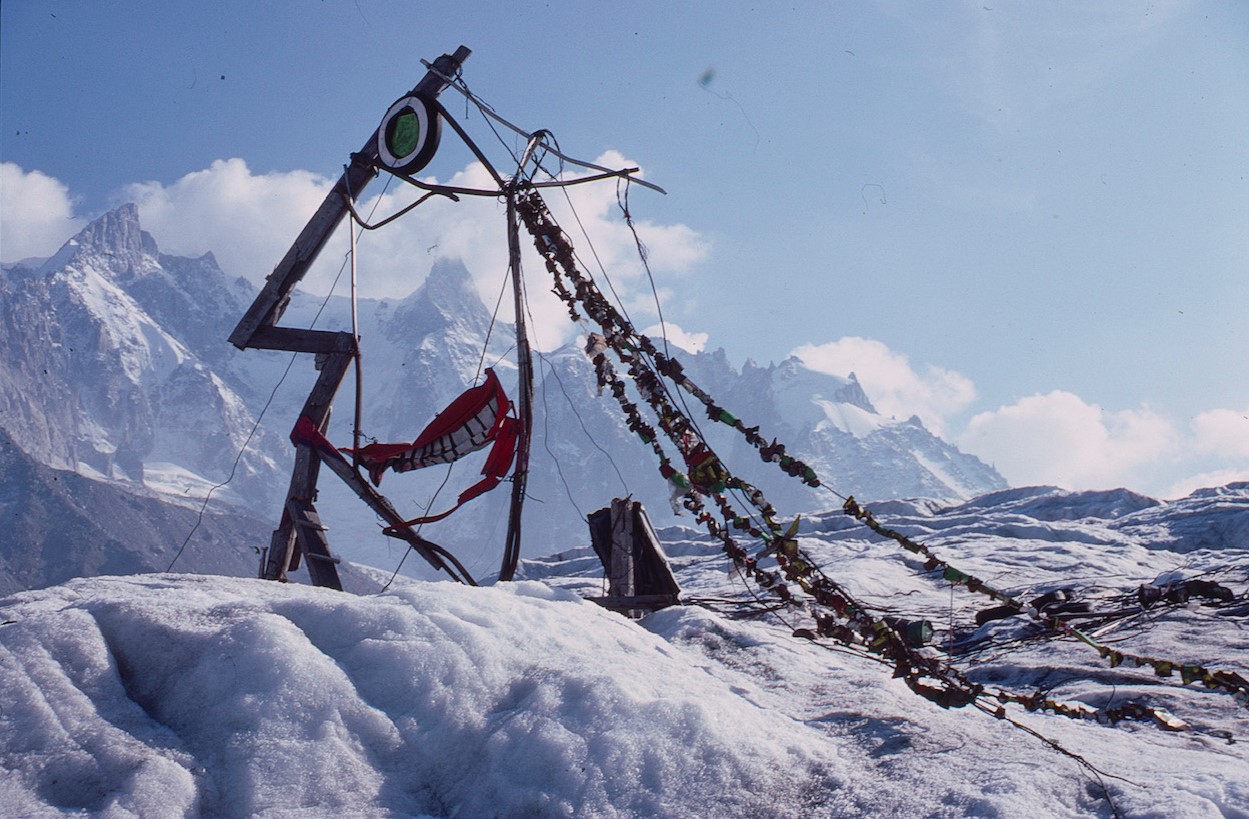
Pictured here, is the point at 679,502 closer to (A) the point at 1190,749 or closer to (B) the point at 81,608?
(A) the point at 1190,749

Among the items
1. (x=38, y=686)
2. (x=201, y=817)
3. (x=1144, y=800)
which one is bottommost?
(x=201, y=817)

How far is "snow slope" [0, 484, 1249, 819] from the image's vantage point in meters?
3.20

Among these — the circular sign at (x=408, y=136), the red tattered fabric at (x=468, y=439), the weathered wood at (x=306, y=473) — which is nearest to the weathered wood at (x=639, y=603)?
the red tattered fabric at (x=468, y=439)

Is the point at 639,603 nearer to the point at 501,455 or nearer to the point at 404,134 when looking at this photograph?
the point at 501,455

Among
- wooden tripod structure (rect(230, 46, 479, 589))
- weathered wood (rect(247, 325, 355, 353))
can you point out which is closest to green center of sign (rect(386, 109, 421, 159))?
wooden tripod structure (rect(230, 46, 479, 589))

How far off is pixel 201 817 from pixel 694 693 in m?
2.06

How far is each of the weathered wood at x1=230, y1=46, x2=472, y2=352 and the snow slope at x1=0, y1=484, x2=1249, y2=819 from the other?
2.62m

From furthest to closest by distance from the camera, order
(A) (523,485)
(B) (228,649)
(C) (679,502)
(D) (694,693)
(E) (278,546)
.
→ (A) (523,485)
(E) (278,546)
(C) (679,502)
(D) (694,693)
(B) (228,649)

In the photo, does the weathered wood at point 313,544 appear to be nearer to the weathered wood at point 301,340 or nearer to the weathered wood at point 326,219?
the weathered wood at point 301,340

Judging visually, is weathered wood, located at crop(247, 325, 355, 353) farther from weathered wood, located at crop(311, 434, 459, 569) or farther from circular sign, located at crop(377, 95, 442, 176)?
circular sign, located at crop(377, 95, 442, 176)

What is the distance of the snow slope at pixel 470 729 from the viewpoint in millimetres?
3201

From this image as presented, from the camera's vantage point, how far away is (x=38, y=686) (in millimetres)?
3363

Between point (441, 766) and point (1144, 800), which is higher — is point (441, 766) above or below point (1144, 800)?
below

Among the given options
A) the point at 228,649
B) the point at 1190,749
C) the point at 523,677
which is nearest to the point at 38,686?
the point at 228,649
